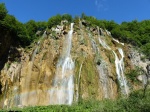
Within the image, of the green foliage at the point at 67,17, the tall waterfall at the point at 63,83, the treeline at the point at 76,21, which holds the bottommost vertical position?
the tall waterfall at the point at 63,83

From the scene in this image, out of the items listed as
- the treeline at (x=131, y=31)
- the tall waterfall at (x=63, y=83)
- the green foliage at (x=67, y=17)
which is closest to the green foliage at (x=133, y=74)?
the treeline at (x=131, y=31)

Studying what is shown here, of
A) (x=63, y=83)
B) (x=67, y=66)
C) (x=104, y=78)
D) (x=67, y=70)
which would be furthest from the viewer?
(x=104, y=78)

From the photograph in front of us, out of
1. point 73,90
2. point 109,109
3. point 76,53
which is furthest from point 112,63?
point 109,109

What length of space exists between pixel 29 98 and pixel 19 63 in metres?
6.84

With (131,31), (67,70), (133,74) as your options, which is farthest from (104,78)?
(131,31)

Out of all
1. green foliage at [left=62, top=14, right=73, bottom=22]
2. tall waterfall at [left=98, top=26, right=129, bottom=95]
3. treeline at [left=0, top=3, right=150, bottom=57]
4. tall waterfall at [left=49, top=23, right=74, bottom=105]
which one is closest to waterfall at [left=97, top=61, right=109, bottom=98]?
tall waterfall at [left=98, top=26, right=129, bottom=95]

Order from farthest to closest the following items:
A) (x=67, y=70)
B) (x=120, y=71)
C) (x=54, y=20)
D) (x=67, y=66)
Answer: (x=54, y=20) < (x=120, y=71) < (x=67, y=66) < (x=67, y=70)

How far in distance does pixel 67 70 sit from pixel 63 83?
1617mm

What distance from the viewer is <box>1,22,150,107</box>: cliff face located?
28.6m

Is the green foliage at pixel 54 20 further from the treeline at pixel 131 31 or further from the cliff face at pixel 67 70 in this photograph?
the cliff face at pixel 67 70

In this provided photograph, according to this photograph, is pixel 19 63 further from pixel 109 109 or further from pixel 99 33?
pixel 109 109

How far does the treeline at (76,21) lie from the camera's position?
120ft

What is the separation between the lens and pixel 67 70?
2961 centimetres

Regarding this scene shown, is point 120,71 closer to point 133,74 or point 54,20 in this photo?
point 133,74
